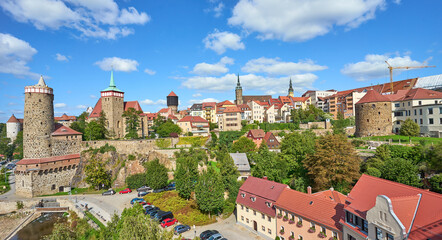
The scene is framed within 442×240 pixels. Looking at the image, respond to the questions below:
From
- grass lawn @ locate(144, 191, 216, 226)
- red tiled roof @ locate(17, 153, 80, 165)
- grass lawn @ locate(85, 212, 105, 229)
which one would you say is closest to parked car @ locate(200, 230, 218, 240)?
grass lawn @ locate(144, 191, 216, 226)

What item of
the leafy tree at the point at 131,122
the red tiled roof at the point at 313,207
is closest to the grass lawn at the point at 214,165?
the red tiled roof at the point at 313,207

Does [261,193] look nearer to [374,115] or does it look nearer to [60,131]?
[374,115]

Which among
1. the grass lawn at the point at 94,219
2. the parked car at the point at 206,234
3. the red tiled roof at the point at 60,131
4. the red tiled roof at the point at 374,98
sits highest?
the red tiled roof at the point at 374,98

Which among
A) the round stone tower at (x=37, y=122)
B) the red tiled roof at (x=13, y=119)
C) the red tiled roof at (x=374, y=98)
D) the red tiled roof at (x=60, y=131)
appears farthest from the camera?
the red tiled roof at (x=13, y=119)

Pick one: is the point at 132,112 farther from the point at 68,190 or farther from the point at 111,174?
the point at 68,190

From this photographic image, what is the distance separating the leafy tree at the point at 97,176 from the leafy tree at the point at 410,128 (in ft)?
186

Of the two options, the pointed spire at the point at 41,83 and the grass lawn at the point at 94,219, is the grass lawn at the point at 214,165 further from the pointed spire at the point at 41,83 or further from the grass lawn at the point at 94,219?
the pointed spire at the point at 41,83

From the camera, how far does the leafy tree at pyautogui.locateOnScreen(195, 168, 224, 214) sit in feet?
98.0

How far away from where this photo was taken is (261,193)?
27688mm

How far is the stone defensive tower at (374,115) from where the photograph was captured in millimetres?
49094

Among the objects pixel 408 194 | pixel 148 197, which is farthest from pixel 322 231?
pixel 148 197

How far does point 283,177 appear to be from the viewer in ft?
124

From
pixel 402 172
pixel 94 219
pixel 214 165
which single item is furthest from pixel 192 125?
pixel 402 172

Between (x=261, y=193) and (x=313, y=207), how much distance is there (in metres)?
7.02
